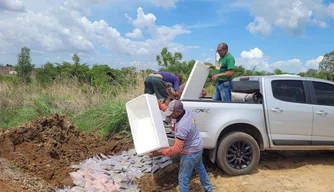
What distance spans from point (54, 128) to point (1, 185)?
282cm

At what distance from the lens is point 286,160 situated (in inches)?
289

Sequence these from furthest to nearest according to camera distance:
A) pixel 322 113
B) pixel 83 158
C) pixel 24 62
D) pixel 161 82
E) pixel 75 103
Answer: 1. pixel 24 62
2. pixel 75 103
3. pixel 161 82
4. pixel 83 158
5. pixel 322 113

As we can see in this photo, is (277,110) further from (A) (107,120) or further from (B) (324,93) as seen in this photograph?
(A) (107,120)

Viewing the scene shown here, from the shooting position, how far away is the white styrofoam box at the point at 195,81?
6520mm

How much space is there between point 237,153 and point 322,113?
200cm

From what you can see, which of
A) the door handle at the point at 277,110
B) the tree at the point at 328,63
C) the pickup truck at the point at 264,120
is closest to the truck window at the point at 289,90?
the pickup truck at the point at 264,120

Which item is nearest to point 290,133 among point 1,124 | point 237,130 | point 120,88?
point 237,130

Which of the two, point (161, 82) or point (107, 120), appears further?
point (107, 120)

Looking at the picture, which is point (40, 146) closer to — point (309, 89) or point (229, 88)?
point (229, 88)

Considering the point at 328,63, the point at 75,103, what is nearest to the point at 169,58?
the point at 75,103

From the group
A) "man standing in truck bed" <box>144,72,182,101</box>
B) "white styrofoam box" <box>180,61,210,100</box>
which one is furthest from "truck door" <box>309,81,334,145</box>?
"man standing in truck bed" <box>144,72,182,101</box>

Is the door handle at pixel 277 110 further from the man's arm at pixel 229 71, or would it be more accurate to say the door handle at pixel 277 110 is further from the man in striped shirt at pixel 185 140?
the man in striped shirt at pixel 185 140

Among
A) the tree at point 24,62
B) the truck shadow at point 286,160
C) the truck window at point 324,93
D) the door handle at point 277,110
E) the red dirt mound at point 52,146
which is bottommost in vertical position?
the truck shadow at point 286,160

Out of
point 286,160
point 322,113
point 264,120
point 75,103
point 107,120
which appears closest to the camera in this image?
point 264,120
